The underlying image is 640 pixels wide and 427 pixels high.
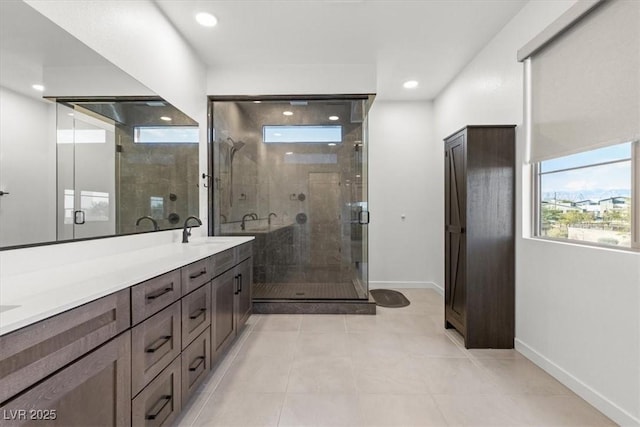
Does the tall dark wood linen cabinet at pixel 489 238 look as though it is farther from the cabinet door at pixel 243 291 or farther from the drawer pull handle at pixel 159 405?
the drawer pull handle at pixel 159 405

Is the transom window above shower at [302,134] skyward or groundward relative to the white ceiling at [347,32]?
groundward

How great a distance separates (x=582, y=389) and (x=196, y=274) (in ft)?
8.42

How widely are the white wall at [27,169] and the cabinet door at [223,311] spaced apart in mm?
1044

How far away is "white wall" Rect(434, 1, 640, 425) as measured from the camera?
1.60 meters

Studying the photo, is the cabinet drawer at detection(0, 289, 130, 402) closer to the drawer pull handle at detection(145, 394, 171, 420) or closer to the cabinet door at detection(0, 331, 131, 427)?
the cabinet door at detection(0, 331, 131, 427)

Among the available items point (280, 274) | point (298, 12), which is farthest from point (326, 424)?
point (298, 12)

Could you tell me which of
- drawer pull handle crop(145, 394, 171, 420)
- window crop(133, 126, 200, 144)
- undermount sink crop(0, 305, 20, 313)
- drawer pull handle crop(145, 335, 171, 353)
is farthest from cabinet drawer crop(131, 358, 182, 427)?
window crop(133, 126, 200, 144)

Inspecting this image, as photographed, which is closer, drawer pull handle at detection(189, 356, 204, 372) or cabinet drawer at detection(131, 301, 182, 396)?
cabinet drawer at detection(131, 301, 182, 396)

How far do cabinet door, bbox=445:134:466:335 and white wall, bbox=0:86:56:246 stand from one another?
2841 mm

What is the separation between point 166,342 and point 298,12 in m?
2.59

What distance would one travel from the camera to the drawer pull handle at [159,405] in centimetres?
134

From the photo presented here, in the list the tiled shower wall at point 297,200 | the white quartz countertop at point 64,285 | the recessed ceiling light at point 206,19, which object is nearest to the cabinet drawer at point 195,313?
the white quartz countertop at point 64,285

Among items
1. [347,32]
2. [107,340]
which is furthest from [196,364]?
[347,32]

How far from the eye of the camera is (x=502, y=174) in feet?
8.24
